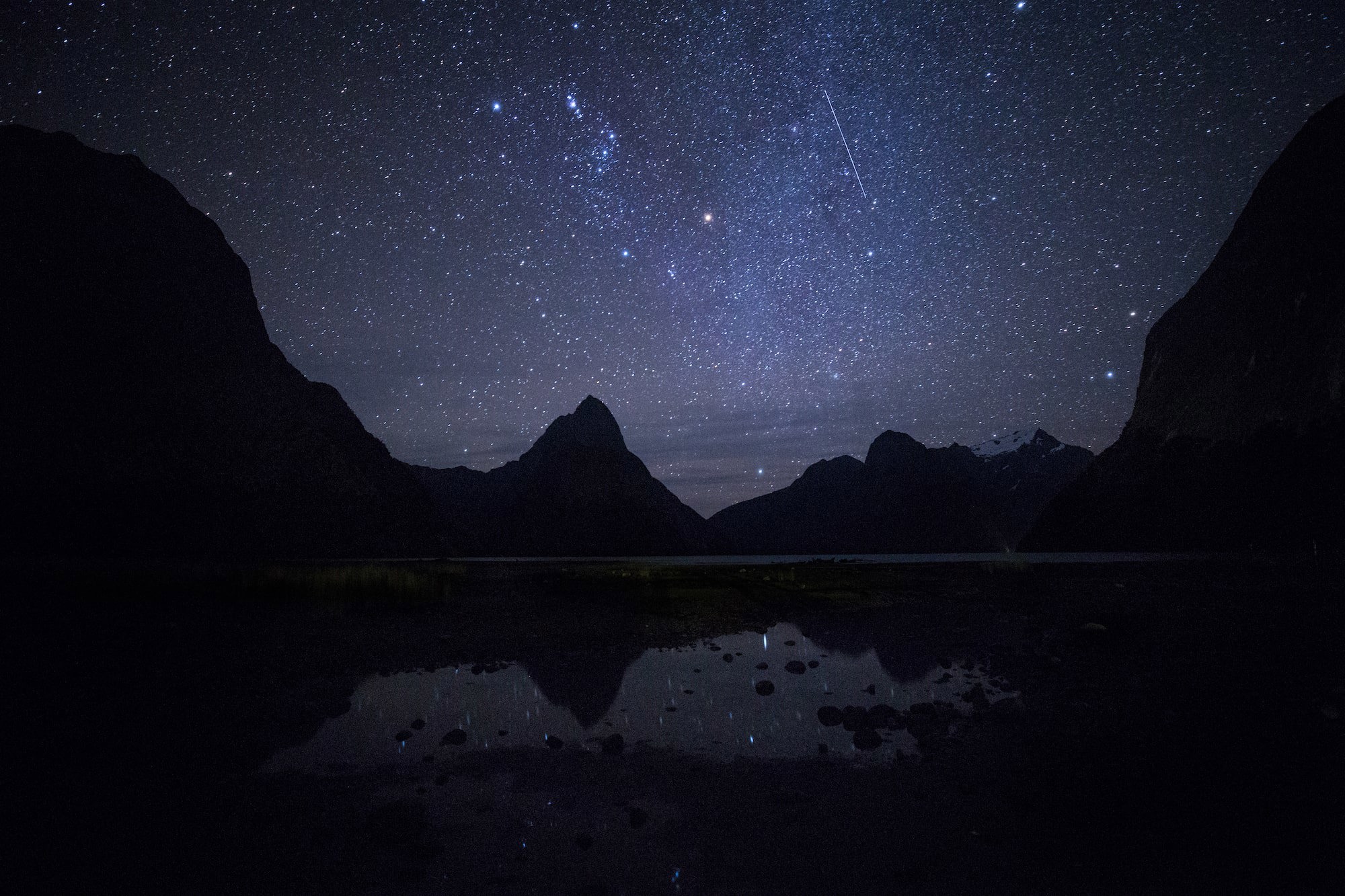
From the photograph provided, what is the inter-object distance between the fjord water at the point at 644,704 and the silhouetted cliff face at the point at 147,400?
9448cm

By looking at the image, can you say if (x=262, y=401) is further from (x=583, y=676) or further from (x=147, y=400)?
(x=583, y=676)

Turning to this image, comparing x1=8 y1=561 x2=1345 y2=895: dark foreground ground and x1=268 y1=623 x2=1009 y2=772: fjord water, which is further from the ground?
x1=8 y1=561 x2=1345 y2=895: dark foreground ground

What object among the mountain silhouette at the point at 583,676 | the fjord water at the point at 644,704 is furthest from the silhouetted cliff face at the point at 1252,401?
the mountain silhouette at the point at 583,676

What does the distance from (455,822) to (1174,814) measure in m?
7.96

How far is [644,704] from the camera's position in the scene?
11.3 metres

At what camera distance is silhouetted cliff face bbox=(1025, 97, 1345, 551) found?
91875mm

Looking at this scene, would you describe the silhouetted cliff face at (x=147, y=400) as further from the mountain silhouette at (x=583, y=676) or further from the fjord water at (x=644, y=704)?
the fjord water at (x=644, y=704)

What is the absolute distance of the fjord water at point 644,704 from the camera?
8680 millimetres

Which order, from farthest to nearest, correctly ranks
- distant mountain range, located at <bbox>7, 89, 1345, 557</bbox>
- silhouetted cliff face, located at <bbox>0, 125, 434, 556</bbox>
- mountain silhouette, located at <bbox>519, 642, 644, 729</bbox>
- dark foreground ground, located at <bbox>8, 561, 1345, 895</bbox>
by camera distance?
1. silhouetted cliff face, located at <bbox>0, 125, 434, 556</bbox>
2. distant mountain range, located at <bbox>7, 89, 1345, 557</bbox>
3. mountain silhouette, located at <bbox>519, 642, 644, 729</bbox>
4. dark foreground ground, located at <bbox>8, 561, 1345, 895</bbox>

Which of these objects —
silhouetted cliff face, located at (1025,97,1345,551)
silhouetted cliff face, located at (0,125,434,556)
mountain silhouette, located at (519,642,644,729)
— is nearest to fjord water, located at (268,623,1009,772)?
mountain silhouette, located at (519,642,644,729)

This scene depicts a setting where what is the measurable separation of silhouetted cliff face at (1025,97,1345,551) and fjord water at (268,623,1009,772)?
10566 centimetres

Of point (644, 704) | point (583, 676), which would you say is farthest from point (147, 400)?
point (644, 704)

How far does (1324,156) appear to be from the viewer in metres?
113

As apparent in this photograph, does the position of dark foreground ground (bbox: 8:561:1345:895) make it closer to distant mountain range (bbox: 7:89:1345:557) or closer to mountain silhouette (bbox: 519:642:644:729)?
mountain silhouette (bbox: 519:642:644:729)
